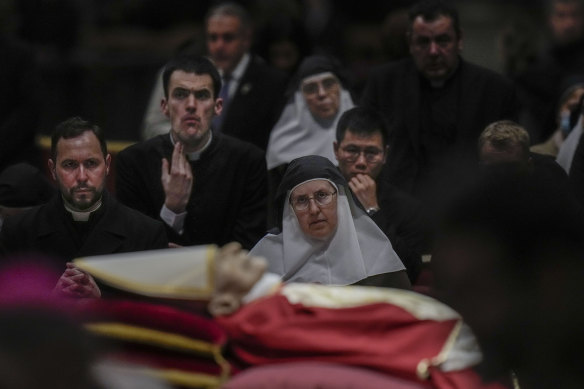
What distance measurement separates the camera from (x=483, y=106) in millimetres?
6367

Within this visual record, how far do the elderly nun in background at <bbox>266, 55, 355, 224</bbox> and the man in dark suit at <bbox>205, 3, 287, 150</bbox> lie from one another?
33 cm

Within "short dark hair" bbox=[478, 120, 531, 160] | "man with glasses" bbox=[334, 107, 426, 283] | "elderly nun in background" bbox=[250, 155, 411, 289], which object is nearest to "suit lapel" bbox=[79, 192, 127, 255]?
"elderly nun in background" bbox=[250, 155, 411, 289]

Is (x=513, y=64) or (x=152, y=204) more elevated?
(x=513, y=64)

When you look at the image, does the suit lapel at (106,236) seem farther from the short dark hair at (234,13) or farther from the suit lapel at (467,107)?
the short dark hair at (234,13)

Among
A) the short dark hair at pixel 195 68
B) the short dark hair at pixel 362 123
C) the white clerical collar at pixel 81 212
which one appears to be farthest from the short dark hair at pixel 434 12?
the white clerical collar at pixel 81 212

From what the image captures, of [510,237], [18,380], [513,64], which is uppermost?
[513,64]

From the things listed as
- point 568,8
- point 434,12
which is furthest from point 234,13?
point 568,8

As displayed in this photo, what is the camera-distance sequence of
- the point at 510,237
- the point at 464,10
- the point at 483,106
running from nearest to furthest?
the point at 510,237 < the point at 483,106 < the point at 464,10

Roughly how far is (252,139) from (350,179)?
124cm

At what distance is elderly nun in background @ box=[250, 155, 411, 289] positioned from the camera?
4.91 metres

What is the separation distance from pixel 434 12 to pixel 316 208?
1855mm

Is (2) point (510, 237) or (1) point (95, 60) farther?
(1) point (95, 60)

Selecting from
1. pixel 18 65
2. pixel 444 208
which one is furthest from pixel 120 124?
pixel 444 208

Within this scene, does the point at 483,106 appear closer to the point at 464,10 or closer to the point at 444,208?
the point at 444,208
